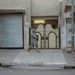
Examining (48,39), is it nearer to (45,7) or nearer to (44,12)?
(44,12)

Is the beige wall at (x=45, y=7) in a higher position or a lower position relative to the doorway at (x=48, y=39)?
higher

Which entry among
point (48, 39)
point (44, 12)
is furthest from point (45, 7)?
point (48, 39)

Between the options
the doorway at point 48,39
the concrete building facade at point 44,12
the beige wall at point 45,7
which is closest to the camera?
the concrete building facade at point 44,12

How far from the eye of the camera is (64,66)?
13734 millimetres

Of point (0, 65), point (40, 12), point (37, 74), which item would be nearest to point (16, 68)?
point (0, 65)

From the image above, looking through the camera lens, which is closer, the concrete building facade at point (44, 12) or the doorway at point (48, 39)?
the concrete building facade at point (44, 12)

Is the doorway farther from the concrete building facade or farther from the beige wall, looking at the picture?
the beige wall

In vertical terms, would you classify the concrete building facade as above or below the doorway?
above

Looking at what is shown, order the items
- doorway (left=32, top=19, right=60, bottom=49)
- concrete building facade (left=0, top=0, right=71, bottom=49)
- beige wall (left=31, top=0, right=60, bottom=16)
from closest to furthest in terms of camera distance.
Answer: concrete building facade (left=0, top=0, right=71, bottom=49)
doorway (left=32, top=19, right=60, bottom=49)
beige wall (left=31, top=0, right=60, bottom=16)

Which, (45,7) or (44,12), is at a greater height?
(45,7)

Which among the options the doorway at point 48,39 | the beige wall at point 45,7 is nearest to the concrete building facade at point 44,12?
the beige wall at point 45,7

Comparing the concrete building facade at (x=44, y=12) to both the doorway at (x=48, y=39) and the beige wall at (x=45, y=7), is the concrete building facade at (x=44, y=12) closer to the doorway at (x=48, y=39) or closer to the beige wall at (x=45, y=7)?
the beige wall at (x=45, y=7)

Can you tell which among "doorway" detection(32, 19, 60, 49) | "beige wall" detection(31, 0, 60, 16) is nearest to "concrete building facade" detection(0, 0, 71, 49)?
"beige wall" detection(31, 0, 60, 16)

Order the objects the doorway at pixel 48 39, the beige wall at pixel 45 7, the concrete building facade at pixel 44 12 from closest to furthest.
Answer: the concrete building facade at pixel 44 12, the doorway at pixel 48 39, the beige wall at pixel 45 7
